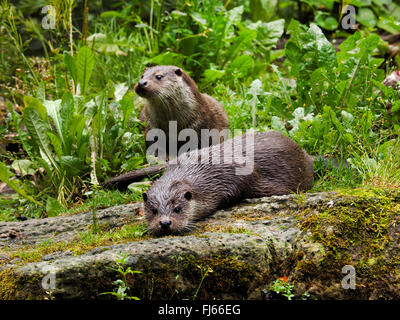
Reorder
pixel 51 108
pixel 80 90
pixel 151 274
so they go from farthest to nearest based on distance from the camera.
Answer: pixel 80 90, pixel 51 108, pixel 151 274

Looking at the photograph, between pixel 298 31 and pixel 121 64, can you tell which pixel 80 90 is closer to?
pixel 121 64

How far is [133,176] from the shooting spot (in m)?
5.09

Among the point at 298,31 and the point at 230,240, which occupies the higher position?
the point at 298,31

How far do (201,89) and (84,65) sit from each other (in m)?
2.13

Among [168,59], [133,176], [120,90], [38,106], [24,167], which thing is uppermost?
[168,59]

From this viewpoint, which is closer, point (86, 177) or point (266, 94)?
point (86, 177)

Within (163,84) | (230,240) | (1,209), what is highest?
(163,84)

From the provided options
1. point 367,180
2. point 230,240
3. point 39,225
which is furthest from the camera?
point 39,225

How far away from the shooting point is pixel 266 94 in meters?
6.14

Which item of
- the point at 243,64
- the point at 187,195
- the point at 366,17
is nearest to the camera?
the point at 187,195

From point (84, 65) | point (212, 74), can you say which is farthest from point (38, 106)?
point (212, 74)

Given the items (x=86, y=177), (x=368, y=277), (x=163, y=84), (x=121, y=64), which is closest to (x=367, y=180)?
(x=368, y=277)

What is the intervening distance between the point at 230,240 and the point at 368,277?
0.84 m

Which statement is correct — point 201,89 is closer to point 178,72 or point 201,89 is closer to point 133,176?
Result: point 178,72
